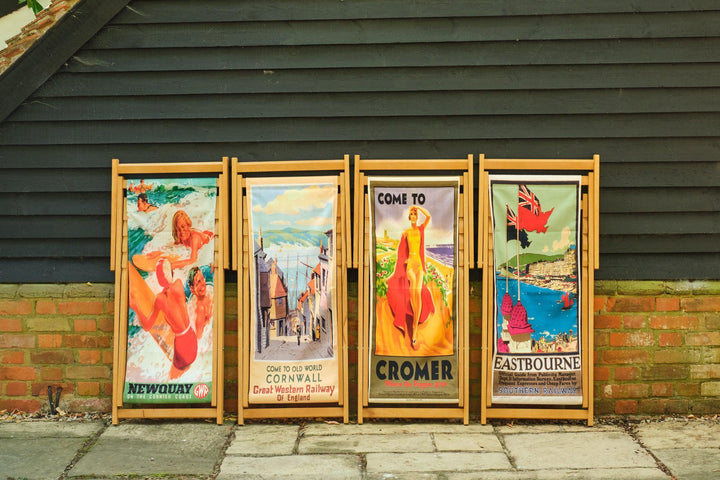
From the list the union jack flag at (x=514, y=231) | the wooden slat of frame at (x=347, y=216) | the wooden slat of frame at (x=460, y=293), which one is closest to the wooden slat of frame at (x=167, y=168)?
the wooden slat of frame at (x=347, y=216)

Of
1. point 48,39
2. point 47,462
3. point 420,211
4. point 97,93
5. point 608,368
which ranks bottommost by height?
point 47,462

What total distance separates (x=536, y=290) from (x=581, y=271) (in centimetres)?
35

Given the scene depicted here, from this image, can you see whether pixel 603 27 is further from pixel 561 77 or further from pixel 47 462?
pixel 47 462

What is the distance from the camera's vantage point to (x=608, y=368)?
5379mm

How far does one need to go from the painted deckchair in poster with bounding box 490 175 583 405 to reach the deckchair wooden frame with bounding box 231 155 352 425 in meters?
1.07

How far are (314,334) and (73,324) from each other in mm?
1868

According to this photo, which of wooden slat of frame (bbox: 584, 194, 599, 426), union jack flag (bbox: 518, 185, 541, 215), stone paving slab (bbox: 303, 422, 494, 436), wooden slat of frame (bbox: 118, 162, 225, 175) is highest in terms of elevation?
wooden slat of frame (bbox: 118, 162, 225, 175)

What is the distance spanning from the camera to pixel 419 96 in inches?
208

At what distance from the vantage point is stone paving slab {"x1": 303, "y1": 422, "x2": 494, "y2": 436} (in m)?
5.01

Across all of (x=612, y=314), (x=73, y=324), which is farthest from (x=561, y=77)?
(x=73, y=324)

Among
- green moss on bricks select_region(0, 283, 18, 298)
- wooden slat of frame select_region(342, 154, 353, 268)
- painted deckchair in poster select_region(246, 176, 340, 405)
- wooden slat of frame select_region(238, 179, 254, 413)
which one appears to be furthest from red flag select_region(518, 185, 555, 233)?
green moss on bricks select_region(0, 283, 18, 298)

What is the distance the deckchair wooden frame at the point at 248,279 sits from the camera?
514 centimetres

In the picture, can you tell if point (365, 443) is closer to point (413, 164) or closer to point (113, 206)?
point (413, 164)

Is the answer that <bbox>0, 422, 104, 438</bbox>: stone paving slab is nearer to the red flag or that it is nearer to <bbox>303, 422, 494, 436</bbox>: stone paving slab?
<bbox>303, 422, 494, 436</bbox>: stone paving slab
